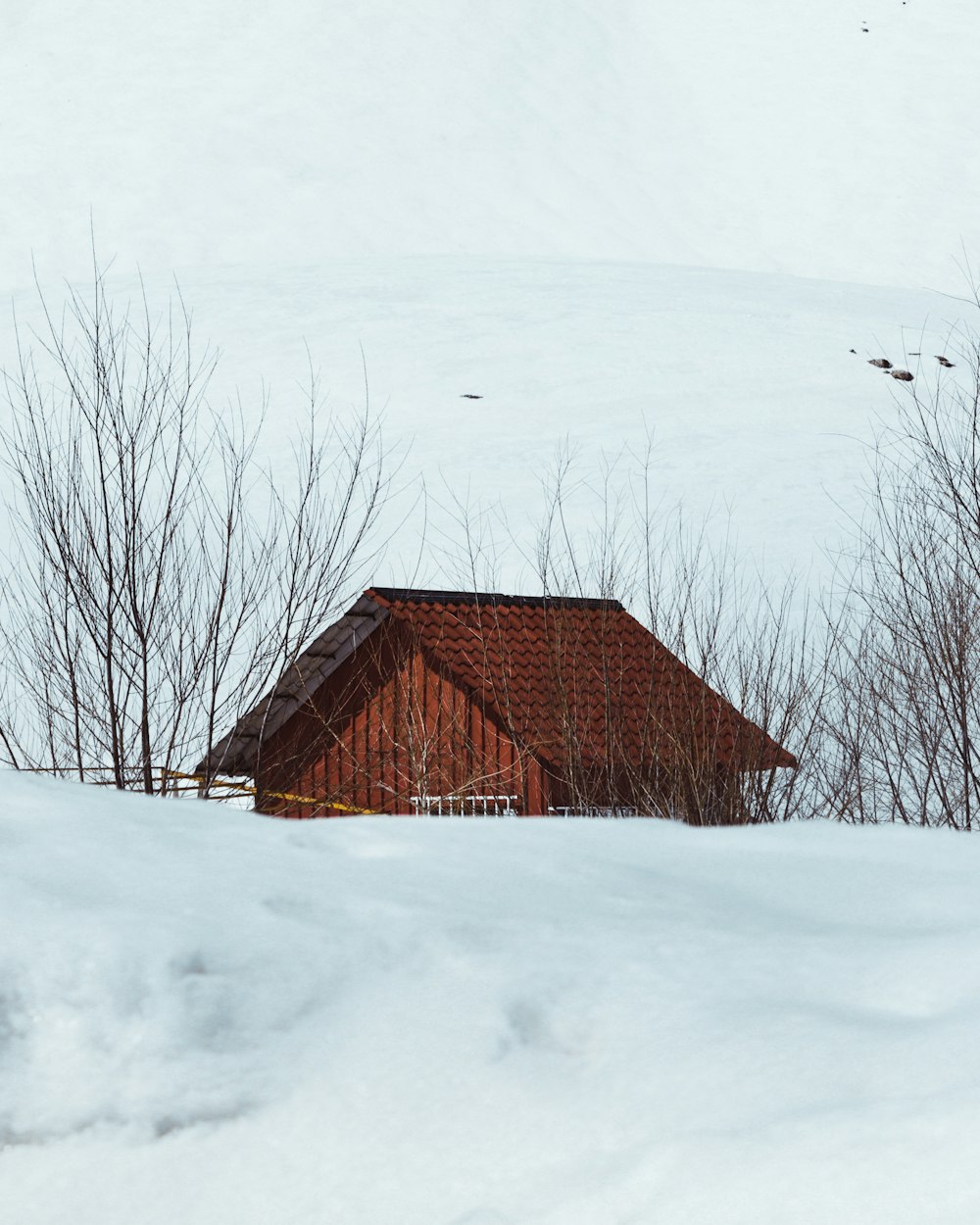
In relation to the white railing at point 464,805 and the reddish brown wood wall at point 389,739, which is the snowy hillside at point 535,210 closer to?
the reddish brown wood wall at point 389,739

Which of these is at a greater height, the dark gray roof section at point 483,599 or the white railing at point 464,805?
the dark gray roof section at point 483,599

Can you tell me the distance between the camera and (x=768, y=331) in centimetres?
3575

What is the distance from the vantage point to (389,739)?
12320 mm

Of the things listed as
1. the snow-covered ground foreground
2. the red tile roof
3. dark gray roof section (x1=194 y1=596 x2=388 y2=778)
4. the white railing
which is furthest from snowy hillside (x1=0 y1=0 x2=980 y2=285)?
the snow-covered ground foreground

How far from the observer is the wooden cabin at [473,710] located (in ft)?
37.8

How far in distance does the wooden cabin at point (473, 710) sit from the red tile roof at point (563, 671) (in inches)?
0.7

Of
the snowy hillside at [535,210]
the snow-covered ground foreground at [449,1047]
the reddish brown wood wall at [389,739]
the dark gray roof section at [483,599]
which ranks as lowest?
the snow-covered ground foreground at [449,1047]

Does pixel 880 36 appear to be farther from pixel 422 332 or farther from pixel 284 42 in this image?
pixel 422 332

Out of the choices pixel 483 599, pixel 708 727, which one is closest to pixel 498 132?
pixel 483 599

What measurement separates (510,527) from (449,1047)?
22293 mm

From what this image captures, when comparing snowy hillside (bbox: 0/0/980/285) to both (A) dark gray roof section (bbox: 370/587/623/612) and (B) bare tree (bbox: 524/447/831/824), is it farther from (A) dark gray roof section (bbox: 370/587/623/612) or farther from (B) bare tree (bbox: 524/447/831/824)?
(A) dark gray roof section (bbox: 370/587/623/612)

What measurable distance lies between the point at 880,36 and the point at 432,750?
8040 centimetres

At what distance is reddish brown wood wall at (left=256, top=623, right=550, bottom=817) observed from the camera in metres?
11.9

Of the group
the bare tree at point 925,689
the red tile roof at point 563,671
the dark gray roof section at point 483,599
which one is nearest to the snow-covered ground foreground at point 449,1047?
the bare tree at point 925,689
